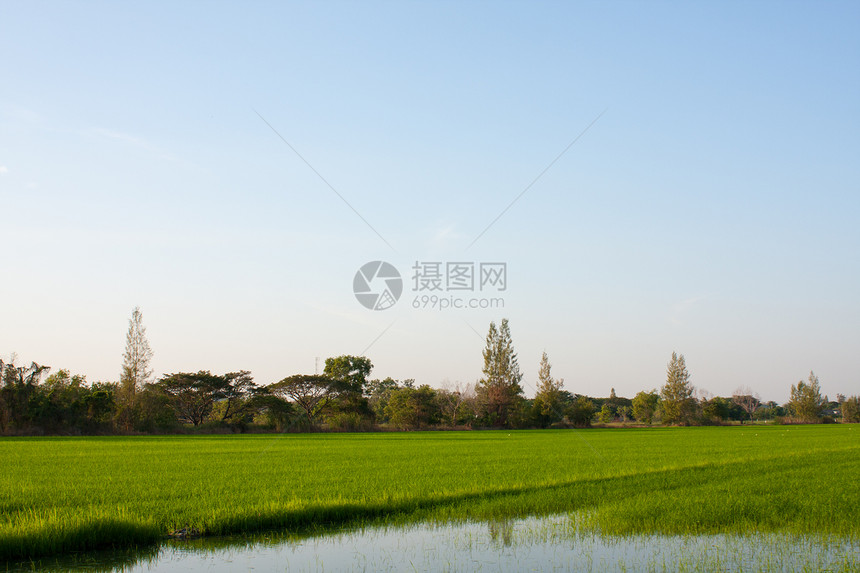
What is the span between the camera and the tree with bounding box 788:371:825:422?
317 ft

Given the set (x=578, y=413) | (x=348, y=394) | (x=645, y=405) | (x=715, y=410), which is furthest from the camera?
(x=645, y=405)

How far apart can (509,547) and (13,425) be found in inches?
1863

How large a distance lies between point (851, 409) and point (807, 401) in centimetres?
638

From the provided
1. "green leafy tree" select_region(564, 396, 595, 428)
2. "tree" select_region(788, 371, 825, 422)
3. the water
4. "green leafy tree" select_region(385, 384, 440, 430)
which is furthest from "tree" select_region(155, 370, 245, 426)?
"tree" select_region(788, 371, 825, 422)

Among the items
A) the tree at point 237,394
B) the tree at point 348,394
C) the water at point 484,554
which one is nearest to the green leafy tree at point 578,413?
the tree at point 348,394

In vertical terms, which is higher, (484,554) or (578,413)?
(484,554)

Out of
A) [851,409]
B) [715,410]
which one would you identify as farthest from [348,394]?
[851,409]

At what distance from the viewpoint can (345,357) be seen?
70.5 meters

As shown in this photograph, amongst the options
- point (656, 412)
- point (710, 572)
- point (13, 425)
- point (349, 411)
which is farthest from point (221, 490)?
point (656, 412)

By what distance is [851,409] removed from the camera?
97188 millimetres

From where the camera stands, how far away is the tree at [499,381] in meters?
67.7

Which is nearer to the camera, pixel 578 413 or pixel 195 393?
pixel 195 393

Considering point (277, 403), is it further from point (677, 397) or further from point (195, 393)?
point (677, 397)

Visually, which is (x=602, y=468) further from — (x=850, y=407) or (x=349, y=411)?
(x=850, y=407)
